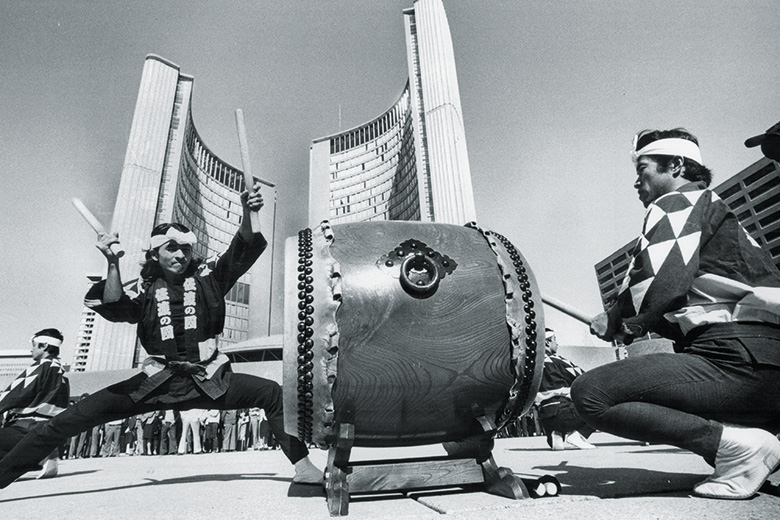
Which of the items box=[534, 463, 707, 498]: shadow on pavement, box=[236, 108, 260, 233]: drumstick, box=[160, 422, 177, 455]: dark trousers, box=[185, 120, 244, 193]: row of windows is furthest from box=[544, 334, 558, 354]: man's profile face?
box=[185, 120, 244, 193]: row of windows

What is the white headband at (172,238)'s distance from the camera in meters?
2.82

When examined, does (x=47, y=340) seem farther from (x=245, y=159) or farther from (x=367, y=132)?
(x=367, y=132)

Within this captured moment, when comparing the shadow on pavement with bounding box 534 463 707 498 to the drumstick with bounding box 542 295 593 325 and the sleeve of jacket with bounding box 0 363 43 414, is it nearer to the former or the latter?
the drumstick with bounding box 542 295 593 325

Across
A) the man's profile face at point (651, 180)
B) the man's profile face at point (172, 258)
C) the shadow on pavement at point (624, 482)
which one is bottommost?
the shadow on pavement at point (624, 482)

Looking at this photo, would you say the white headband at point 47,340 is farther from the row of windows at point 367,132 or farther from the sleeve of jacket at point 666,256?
the row of windows at point 367,132

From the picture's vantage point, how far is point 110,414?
244 cm

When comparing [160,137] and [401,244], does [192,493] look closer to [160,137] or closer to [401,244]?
[401,244]

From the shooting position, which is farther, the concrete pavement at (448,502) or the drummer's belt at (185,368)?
the drummer's belt at (185,368)

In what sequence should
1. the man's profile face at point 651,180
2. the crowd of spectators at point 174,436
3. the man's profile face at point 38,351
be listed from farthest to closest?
1. the crowd of spectators at point 174,436
2. the man's profile face at point 38,351
3. the man's profile face at point 651,180

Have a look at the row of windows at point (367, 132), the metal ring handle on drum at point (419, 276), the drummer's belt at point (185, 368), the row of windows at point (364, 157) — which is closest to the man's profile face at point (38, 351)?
the drummer's belt at point (185, 368)

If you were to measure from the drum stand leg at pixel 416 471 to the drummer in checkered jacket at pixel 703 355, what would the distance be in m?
0.43

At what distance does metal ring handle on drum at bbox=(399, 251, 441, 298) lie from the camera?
5.44 ft

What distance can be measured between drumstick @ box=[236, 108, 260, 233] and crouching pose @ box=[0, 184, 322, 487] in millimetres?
40

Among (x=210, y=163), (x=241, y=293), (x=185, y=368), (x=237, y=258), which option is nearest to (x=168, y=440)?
(x=185, y=368)
